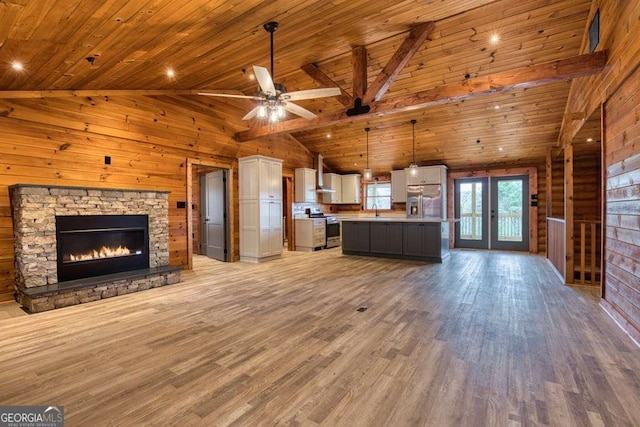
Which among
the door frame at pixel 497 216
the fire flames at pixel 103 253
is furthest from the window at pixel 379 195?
the fire flames at pixel 103 253

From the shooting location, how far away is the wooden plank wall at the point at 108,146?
3.92m

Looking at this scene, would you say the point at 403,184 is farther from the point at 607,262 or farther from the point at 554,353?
the point at 554,353

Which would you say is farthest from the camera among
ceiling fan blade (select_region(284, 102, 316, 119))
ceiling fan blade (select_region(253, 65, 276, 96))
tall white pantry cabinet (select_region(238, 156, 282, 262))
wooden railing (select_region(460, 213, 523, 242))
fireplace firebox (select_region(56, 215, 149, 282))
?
wooden railing (select_region(460, 213, 523, 242))

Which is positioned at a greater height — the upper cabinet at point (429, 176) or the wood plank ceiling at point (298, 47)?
the wood plank ceiling at point (298, 47)

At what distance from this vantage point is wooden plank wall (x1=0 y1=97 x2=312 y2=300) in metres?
3.92

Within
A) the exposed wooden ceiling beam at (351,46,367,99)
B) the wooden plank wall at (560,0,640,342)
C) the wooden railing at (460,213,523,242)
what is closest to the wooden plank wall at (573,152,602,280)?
the wooden railing at (460,213,523,242)

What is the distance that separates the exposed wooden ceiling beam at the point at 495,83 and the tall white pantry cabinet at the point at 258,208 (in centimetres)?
188

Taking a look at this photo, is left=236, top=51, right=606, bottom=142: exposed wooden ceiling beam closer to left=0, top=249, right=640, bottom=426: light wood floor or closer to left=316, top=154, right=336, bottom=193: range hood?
left=0, top=249, right=640, bottom=426: light wood floor

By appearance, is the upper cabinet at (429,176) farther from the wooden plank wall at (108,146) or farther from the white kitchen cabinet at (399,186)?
the wooden plank wall at (108,146)

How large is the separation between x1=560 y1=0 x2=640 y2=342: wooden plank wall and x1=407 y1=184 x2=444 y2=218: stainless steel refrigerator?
4988 mm

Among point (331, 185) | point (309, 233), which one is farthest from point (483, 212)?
point (309, 233)

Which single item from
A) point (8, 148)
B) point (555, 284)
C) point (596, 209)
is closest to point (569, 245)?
point (555, 284)

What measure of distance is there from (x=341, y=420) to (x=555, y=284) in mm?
4526

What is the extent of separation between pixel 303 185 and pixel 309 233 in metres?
1.36
